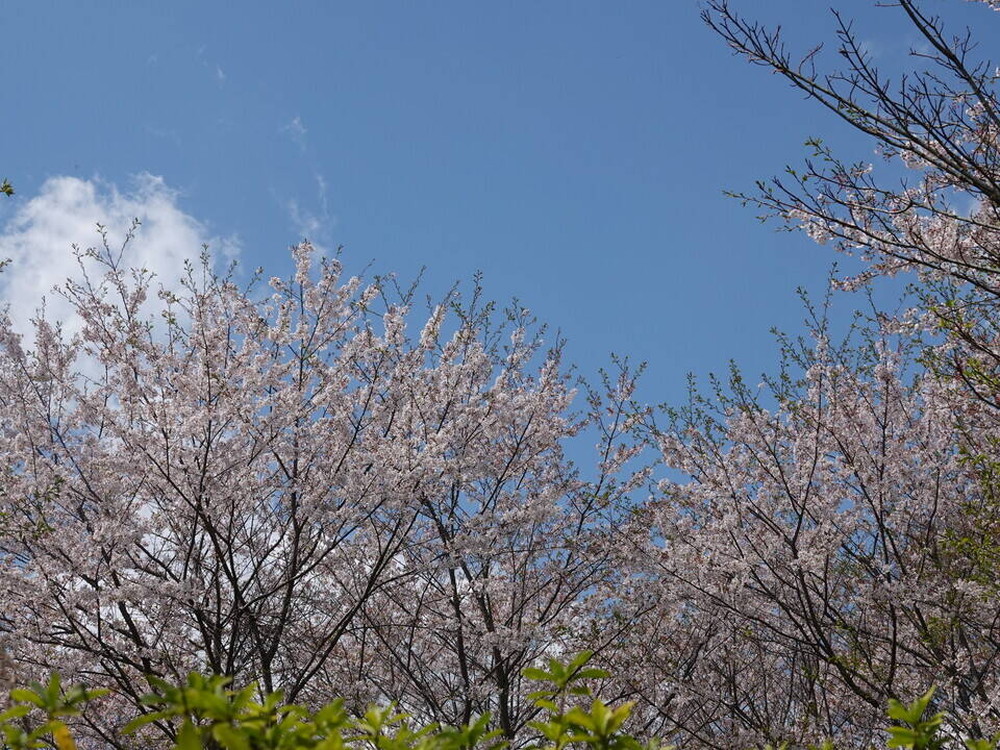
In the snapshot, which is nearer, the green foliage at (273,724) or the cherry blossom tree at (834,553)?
the green foliage at (273,724)

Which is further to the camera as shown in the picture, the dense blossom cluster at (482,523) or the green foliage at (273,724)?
the dense blossom cluster at (482,523)

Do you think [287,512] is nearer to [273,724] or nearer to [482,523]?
[482,523]

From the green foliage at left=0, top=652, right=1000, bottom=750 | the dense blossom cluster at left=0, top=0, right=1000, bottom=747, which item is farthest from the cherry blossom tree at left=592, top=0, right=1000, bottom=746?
the green foliage at left=0, top=652, right=1000, bottom=750

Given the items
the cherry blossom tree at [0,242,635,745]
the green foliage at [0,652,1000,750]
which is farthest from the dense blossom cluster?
the green foliage at [0,652,1000,750]

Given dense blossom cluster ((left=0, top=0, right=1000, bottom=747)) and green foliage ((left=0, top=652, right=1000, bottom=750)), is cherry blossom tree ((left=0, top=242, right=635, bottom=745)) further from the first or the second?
green foliage ((left=0, top=652, right=1000, bottom=750))

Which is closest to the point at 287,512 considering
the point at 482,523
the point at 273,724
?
the point at 482,523

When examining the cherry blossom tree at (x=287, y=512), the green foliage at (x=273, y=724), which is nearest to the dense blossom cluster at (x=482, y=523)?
the cherry blossom tree at (x=287, y=512)

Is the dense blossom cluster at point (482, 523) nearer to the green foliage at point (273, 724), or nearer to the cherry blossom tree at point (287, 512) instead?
the cherry blossom tree at point (287, 512)

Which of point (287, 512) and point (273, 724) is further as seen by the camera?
point (287, 512)

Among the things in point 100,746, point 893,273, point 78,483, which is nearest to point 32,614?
point 78,483

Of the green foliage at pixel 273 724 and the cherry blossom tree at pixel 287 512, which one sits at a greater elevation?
the cherry blossom tree at pixel 287 512

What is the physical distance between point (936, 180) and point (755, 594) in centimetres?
501

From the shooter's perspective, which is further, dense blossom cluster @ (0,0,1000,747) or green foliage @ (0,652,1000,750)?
dense blossom cluster @ (0,0,1000,747)

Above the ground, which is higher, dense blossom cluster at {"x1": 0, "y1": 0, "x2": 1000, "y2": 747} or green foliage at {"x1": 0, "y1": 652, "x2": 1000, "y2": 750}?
dense blossom cluster at {"x1": 0, "y1": 0, "x2": 1000, "y2": 747}
